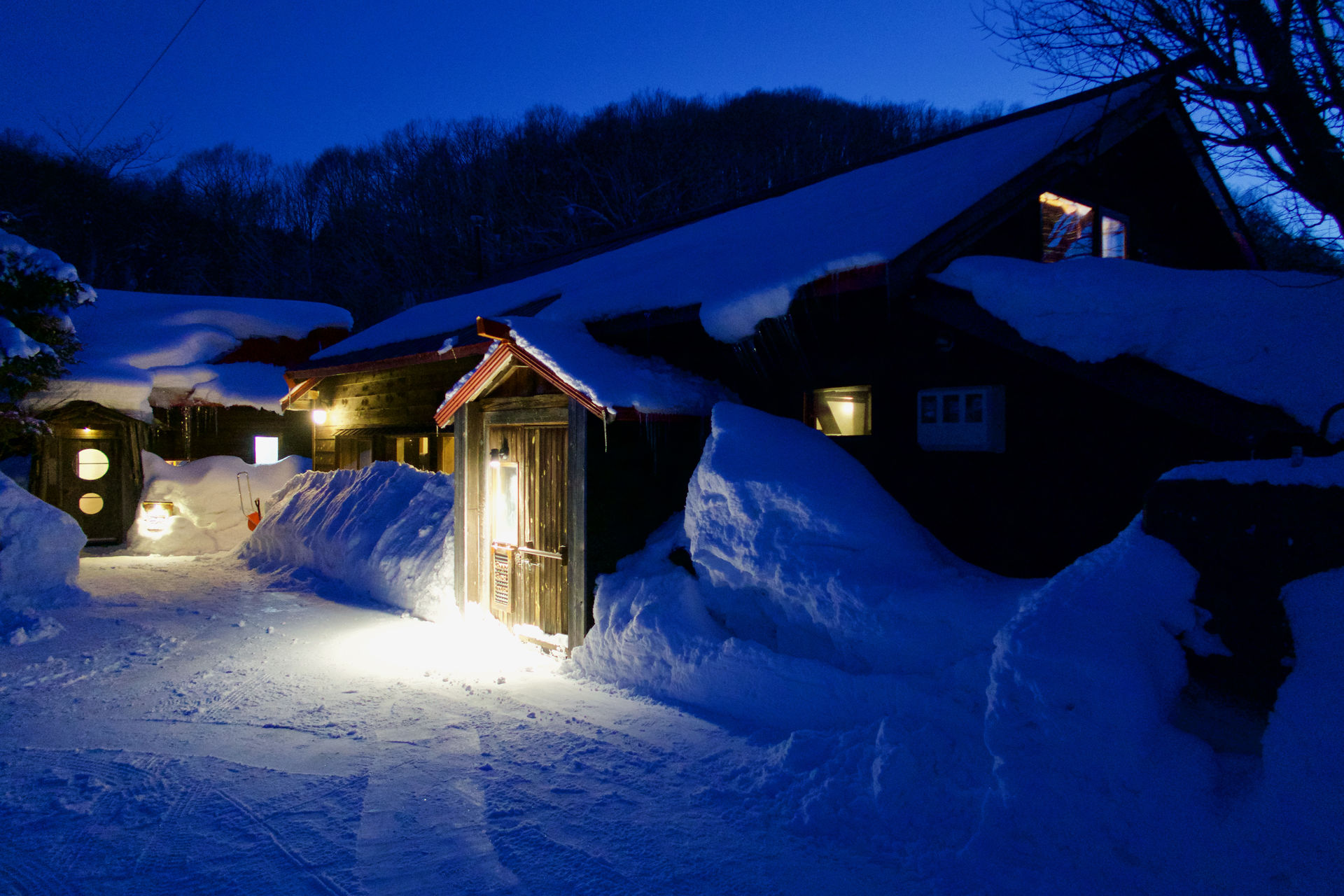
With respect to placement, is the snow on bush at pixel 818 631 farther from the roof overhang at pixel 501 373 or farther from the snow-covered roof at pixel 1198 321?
the snow-covered roof at pixel 1198 321

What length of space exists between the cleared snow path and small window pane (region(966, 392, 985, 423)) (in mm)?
3341

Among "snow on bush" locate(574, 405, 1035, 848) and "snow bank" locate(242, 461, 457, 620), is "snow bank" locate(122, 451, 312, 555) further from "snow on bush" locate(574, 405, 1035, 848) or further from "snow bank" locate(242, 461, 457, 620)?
"snow on bush" locate(574, 405, 1035, 848)

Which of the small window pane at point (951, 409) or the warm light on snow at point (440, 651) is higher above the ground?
the small window pane at point (951, 409)

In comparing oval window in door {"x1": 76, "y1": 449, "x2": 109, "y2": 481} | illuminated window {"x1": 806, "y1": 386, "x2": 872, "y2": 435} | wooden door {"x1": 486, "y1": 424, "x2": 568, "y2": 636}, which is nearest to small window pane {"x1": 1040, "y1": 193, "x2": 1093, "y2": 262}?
illuminated window {"x1": 806, "y1": 386, "x2": 872, "y2": 435}

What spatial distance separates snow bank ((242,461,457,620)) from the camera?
29.5 ft

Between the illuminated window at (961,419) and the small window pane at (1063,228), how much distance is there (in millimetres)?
2338

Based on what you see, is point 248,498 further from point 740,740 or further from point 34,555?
point 740,740

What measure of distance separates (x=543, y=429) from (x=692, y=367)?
1.72 m

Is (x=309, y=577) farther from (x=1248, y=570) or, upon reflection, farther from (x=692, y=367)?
(x=1248, y=570)

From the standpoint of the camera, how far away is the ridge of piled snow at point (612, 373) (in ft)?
20.7

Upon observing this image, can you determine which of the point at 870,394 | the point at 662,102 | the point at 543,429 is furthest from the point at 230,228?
the point at 870,394

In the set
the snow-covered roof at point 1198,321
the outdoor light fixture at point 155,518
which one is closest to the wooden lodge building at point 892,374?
the snow-covered roof at point 1198,321

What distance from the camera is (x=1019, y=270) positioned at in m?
5.20

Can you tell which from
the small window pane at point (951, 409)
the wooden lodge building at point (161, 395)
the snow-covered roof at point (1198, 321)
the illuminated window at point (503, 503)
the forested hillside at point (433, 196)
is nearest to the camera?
the snow-covered roof at point (1198, 321)
